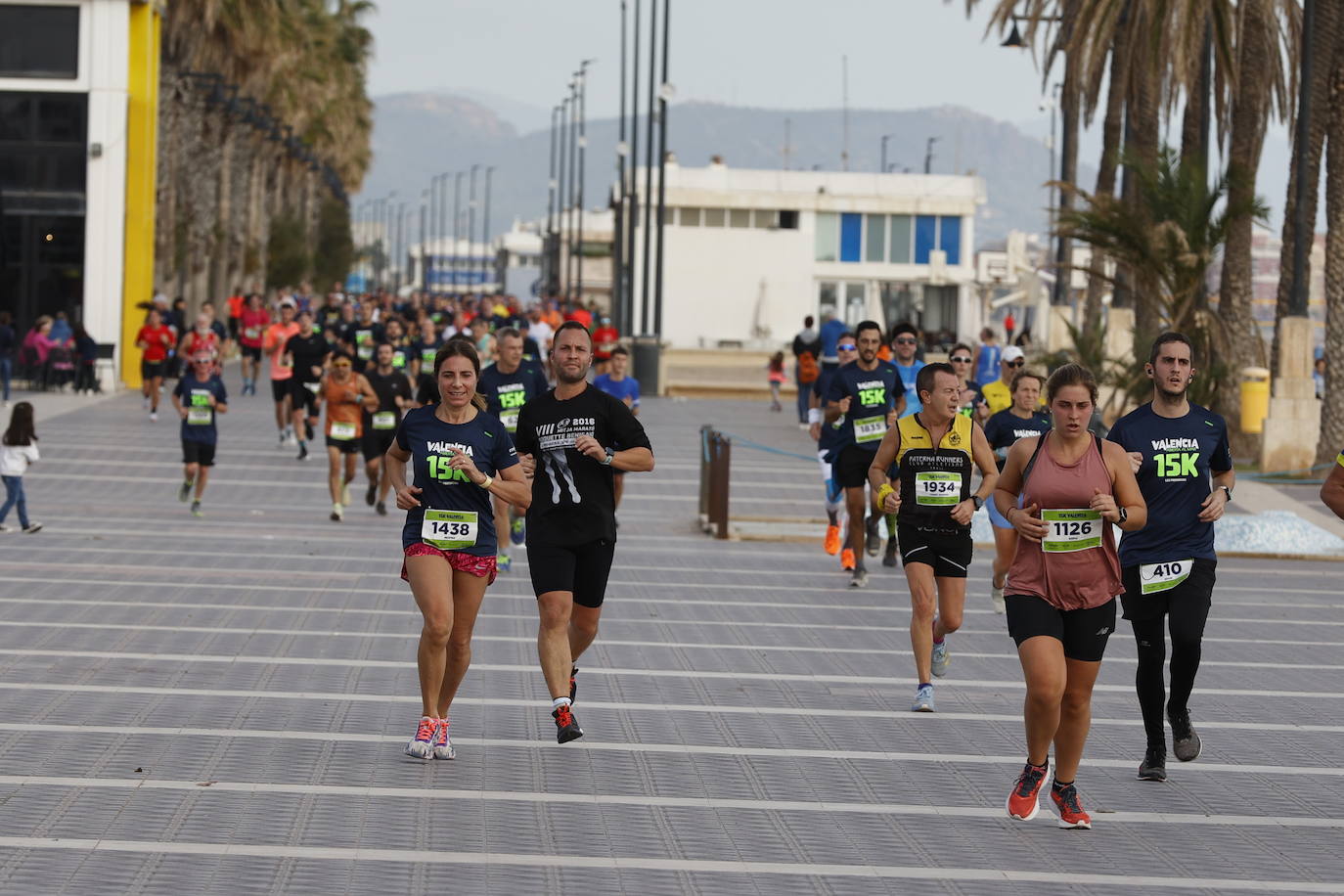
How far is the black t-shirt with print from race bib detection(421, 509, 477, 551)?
47 centimetres

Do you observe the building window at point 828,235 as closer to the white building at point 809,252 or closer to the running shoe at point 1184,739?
the white building at point 809,252

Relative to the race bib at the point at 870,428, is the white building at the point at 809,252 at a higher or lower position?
higher

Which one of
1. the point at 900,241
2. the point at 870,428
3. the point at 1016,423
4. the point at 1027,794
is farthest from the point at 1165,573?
the point at 900,241

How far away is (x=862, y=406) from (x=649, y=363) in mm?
28419

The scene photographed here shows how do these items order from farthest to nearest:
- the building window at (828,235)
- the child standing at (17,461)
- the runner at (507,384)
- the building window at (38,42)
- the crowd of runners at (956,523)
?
the building window at (828,235) → the building window at (38,42) → the child standing at (17,461) → the runner at (507,384) → the crowd of runners at (956,523)

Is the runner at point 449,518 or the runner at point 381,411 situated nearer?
the runner at point 449,518

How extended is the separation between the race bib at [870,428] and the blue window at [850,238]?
6215cm

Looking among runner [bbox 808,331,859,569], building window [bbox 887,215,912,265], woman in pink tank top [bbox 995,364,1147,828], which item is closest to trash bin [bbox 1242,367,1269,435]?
runner [bbox 808,331,859,569]

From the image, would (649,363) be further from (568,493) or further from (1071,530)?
(1071,530)

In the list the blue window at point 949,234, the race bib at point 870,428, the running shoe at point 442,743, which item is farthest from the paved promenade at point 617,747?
the blue window at point 949,234

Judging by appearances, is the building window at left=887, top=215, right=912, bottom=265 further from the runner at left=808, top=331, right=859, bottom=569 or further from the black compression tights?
the black compression tights

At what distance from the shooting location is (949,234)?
78125mm

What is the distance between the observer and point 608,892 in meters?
6.55

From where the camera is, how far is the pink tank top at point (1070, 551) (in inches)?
302
